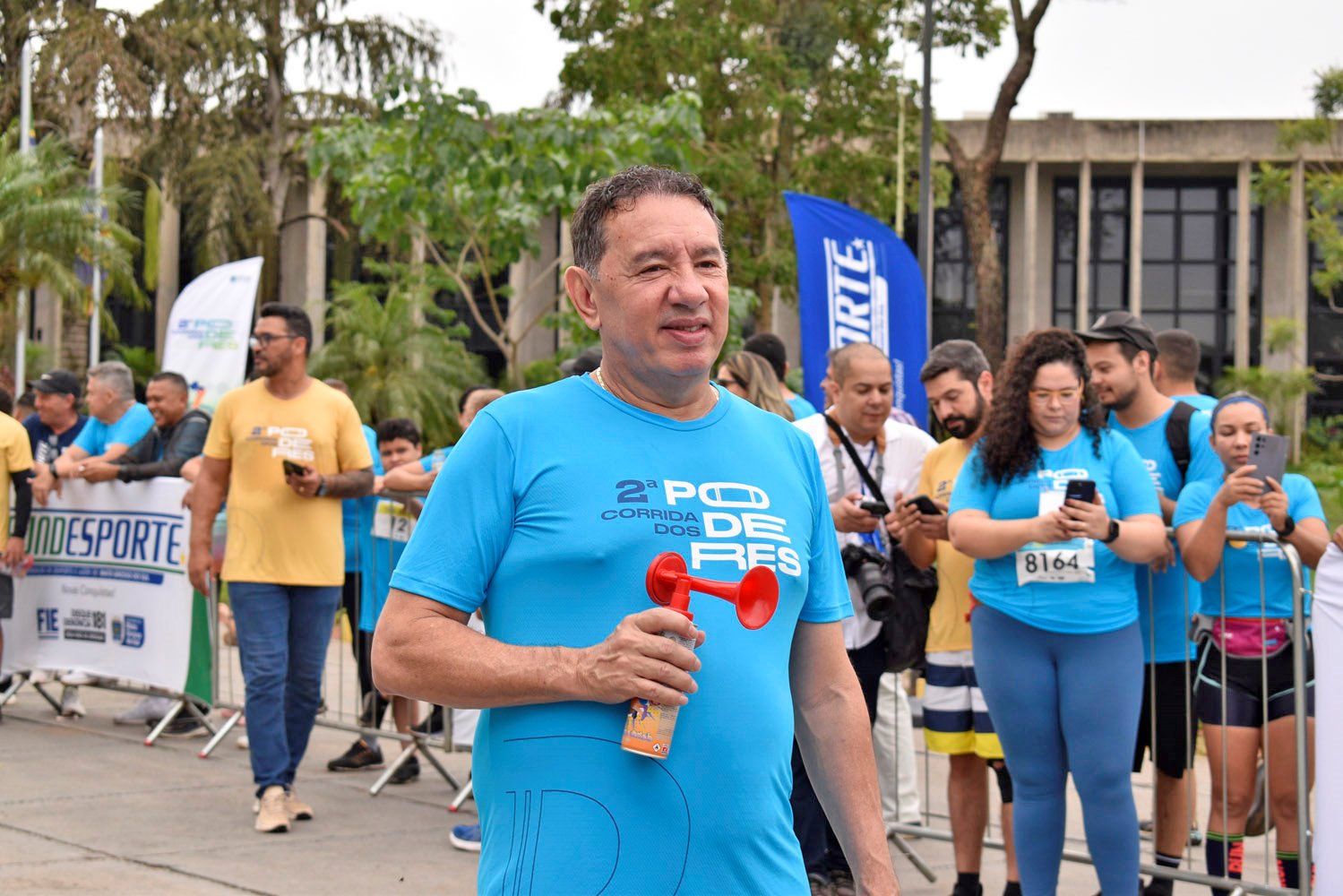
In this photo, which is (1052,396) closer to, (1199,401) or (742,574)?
(1199,401)

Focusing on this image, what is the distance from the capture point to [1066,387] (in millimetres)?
5336

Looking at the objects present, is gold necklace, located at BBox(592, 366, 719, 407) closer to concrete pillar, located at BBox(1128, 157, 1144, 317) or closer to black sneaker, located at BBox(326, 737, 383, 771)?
black sneaker, located at BBox(326, 737, 383, 771)

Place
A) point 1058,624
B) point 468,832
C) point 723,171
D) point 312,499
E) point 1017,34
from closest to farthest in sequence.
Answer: point 1058,624, point 468,832, point 312,499, point 723,171, point 1017,34

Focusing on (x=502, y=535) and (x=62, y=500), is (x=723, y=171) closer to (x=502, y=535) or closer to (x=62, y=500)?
(x=62, y=500)

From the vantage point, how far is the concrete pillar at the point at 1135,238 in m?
45.4

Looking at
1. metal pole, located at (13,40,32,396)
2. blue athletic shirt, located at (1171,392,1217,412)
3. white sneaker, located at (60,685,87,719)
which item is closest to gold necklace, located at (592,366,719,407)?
blue athletic shirt, located at (1171,392,1217,412)

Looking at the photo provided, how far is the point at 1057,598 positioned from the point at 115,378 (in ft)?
23.1

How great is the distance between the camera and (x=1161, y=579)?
19.7ft

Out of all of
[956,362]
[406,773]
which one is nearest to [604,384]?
[956,362]

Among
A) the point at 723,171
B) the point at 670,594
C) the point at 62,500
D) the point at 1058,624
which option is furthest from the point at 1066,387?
the point at 723,171

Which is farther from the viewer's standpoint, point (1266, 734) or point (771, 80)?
point (771, 80)

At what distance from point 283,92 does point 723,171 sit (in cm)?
1389

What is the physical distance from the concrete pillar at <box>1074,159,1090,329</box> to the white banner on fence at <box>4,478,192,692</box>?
3923cm

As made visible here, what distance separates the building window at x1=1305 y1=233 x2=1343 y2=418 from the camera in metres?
46.5
